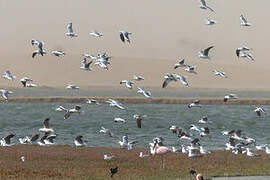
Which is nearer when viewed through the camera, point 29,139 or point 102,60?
point 102,60

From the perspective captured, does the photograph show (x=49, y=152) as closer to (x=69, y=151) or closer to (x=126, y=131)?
(x=69, y=151)

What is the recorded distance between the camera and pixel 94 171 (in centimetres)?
3444

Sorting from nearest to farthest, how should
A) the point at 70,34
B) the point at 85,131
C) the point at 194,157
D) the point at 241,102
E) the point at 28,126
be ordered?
the point at 194,157 → the point at 70,34 → the point at 85,131 → the point at 28,126 → the point at 241,102

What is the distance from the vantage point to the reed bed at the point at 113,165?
3294cm

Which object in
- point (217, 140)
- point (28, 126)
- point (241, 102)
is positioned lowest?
point (217, 140)

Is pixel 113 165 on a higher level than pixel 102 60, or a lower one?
lower

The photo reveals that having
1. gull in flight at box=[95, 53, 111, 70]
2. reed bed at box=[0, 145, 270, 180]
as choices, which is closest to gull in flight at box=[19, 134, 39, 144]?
reed bed at box=[0, 145, 270, 180]

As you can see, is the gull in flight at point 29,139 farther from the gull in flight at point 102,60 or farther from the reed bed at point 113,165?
the gull in flight at point 102,60

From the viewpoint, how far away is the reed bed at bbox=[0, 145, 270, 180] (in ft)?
108

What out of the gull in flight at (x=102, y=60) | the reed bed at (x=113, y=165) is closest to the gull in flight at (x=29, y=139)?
the reed bed at (x=113, y=165)

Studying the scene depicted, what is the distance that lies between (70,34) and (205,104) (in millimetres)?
112480

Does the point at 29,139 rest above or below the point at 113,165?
above

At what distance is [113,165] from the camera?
124ft

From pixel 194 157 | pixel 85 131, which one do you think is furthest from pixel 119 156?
pixel 85 131
